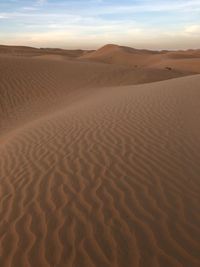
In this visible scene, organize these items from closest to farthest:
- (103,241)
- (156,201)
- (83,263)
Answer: (83,263)
(103,241)
(156,201)

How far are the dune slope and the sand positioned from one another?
1 centimetres

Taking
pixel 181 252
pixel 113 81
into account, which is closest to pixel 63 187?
pixel 181 252

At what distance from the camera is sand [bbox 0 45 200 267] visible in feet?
10.9

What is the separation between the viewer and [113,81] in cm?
1927

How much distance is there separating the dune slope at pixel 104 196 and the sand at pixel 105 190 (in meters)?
0.01

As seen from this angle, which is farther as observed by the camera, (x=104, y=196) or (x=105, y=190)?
(x=105, y=190)

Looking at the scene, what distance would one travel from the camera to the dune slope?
3.31m

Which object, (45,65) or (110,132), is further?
(45,65)

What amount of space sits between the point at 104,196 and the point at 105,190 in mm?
165

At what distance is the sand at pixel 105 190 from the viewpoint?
3.32 m

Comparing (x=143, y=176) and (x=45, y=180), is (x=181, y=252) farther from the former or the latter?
(x=45, y=180)

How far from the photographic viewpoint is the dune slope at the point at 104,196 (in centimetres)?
331

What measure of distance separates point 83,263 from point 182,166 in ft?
8.01

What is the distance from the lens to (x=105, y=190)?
4.45 m
